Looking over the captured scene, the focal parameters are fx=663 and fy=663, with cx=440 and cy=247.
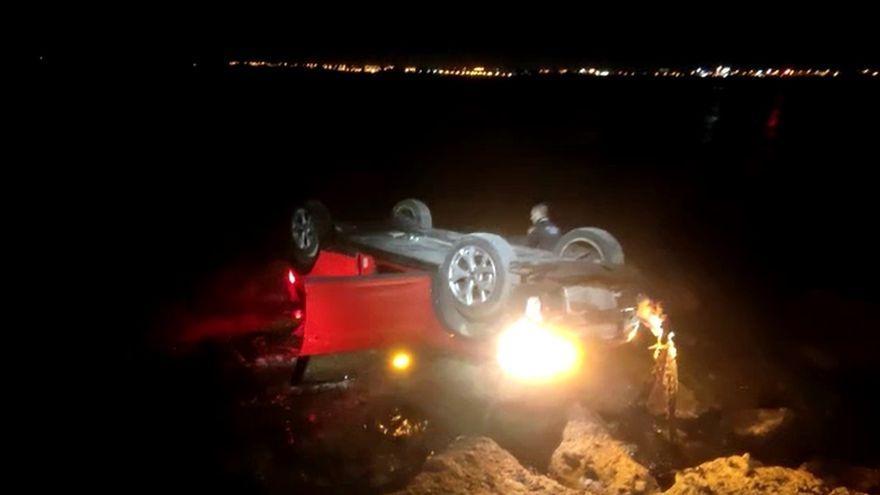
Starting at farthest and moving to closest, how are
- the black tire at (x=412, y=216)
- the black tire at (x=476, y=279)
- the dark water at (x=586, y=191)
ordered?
the black tire at (x=412, y=216) < the dark water at (x=586, y=191) < the black tire at (x=476, y=279)

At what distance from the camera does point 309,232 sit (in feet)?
32.4

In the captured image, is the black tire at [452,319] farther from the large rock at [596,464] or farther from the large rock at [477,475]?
the large rock at [596,464]

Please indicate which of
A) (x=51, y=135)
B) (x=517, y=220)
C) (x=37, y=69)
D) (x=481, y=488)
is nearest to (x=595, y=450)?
(x=481, y=488)

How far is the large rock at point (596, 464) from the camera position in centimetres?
615

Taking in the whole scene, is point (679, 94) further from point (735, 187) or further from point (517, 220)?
point (517, 220)

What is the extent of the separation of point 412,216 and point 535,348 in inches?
180

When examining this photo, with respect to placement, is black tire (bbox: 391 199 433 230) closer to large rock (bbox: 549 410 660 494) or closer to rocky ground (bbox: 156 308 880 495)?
rocky ground (bbox: 156 308 880 495)

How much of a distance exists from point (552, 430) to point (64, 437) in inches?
200

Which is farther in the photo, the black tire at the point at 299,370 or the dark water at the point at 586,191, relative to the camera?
the dark water at the point at 586,191

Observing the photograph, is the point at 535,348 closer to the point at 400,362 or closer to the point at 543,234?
the point at 543,234

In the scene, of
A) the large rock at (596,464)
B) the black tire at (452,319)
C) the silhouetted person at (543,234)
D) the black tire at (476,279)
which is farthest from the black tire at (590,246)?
the large rock at (596,464)

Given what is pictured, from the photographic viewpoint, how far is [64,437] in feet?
22.3

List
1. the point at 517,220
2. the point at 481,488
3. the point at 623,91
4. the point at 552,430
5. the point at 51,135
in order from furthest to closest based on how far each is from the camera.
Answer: the point at 623,91
the point at 51,135
the point at 517,220
the point at 552,430
the point at 481,488

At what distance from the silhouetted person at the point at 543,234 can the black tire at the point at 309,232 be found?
3064 millimetres
